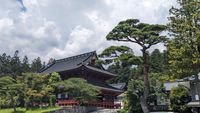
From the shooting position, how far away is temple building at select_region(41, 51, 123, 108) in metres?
56.4

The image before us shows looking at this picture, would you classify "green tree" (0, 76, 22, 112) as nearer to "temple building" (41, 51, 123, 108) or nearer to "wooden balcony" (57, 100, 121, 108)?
"wooden balcony" (57, 100, 121, 108)

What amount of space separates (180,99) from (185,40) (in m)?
14.0

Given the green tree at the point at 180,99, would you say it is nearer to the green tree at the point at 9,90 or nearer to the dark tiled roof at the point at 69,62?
the dark tiled roof at the point at 69,62

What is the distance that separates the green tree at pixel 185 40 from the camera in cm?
2834

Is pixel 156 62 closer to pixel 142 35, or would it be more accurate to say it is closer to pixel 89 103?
pixel 89 103

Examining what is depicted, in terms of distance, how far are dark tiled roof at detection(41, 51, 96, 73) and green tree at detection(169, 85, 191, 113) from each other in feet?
73.8

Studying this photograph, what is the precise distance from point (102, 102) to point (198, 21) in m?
32.1

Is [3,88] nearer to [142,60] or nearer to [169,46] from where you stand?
[142,60]

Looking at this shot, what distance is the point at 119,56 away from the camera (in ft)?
130

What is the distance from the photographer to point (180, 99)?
133 ft

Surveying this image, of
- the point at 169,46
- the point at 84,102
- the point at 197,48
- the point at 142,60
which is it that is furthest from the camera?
the point at 84,102

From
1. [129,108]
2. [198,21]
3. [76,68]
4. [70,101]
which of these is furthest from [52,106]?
[198,21]

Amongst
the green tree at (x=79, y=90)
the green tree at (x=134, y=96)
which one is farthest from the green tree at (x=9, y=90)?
the green tree at (x=134, y=96)

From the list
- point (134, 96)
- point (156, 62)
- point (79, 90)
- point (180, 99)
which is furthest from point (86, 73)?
point (156, 62)
